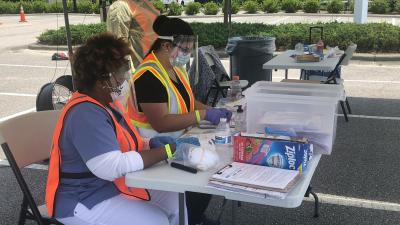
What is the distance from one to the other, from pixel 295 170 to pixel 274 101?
0.49 metres

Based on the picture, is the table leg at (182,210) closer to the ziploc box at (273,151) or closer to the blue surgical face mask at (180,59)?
the ziploc box at (273,151)

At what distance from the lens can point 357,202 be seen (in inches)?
138

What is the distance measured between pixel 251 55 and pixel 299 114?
180 inches

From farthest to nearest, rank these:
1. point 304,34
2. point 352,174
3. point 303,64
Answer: point 304,34, point 303,64, point 352,174

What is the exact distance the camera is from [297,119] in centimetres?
224

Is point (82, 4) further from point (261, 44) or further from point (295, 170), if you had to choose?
point (295, 170)

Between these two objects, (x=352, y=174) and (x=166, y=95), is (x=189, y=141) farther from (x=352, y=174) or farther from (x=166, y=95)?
(x=352, y=174)

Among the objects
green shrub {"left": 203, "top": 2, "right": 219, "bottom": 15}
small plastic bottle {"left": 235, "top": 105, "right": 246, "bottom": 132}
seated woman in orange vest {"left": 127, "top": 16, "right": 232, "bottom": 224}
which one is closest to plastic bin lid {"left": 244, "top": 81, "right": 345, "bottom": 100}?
small plastic bottle {"left": 235, "top": 105, "right": 246, "bottom": 132}

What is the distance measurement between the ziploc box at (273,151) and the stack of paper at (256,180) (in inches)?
1.3

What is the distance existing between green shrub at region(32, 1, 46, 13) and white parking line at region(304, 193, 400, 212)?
28580mm

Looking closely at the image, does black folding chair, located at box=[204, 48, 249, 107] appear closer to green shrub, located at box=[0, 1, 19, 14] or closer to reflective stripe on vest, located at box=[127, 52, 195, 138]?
A: reflective stripe on vest, located at box=[127, 52, 195, 138]

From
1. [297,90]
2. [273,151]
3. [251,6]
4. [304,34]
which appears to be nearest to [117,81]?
[273,151]

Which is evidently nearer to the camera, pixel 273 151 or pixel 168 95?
pixel 273 151

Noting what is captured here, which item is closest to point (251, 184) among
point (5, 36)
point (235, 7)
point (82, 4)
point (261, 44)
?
point (261, 44)
